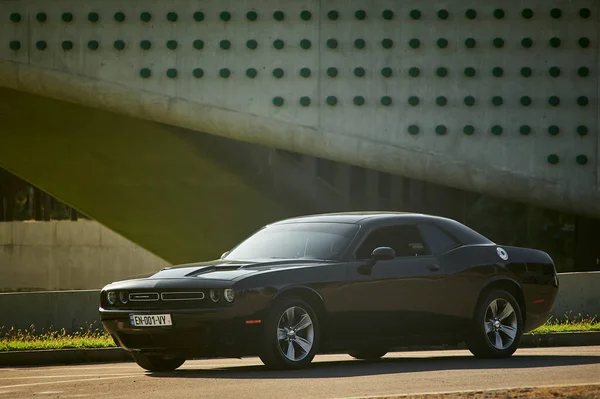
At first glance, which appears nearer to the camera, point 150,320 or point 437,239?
point 150,320

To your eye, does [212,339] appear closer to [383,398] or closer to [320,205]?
[383,398]

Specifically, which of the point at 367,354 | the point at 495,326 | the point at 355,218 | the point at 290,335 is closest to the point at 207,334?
the point at 290,335

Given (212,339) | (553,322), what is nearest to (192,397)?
(212,339)

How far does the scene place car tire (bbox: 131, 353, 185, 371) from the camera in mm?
11641

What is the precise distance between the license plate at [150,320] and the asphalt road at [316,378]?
1.50ft

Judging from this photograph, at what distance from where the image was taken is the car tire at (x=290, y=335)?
10.7 meters

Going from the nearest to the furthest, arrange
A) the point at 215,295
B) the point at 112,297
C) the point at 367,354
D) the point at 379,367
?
the point at 215,295 < the point at 112,297 < the point at 379,367 < the point at 367,354

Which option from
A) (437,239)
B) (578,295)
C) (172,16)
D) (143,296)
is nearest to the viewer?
(143,296)

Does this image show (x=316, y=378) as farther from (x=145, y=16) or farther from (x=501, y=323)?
(x=145, y=16)

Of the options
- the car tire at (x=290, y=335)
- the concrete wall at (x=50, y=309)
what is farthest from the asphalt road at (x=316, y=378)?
the concrete wall at (x=50, y=309)

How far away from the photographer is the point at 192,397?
9125 mm

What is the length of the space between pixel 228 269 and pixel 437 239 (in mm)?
2274

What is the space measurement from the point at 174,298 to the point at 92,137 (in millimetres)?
19750

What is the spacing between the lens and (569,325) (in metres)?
16.5
